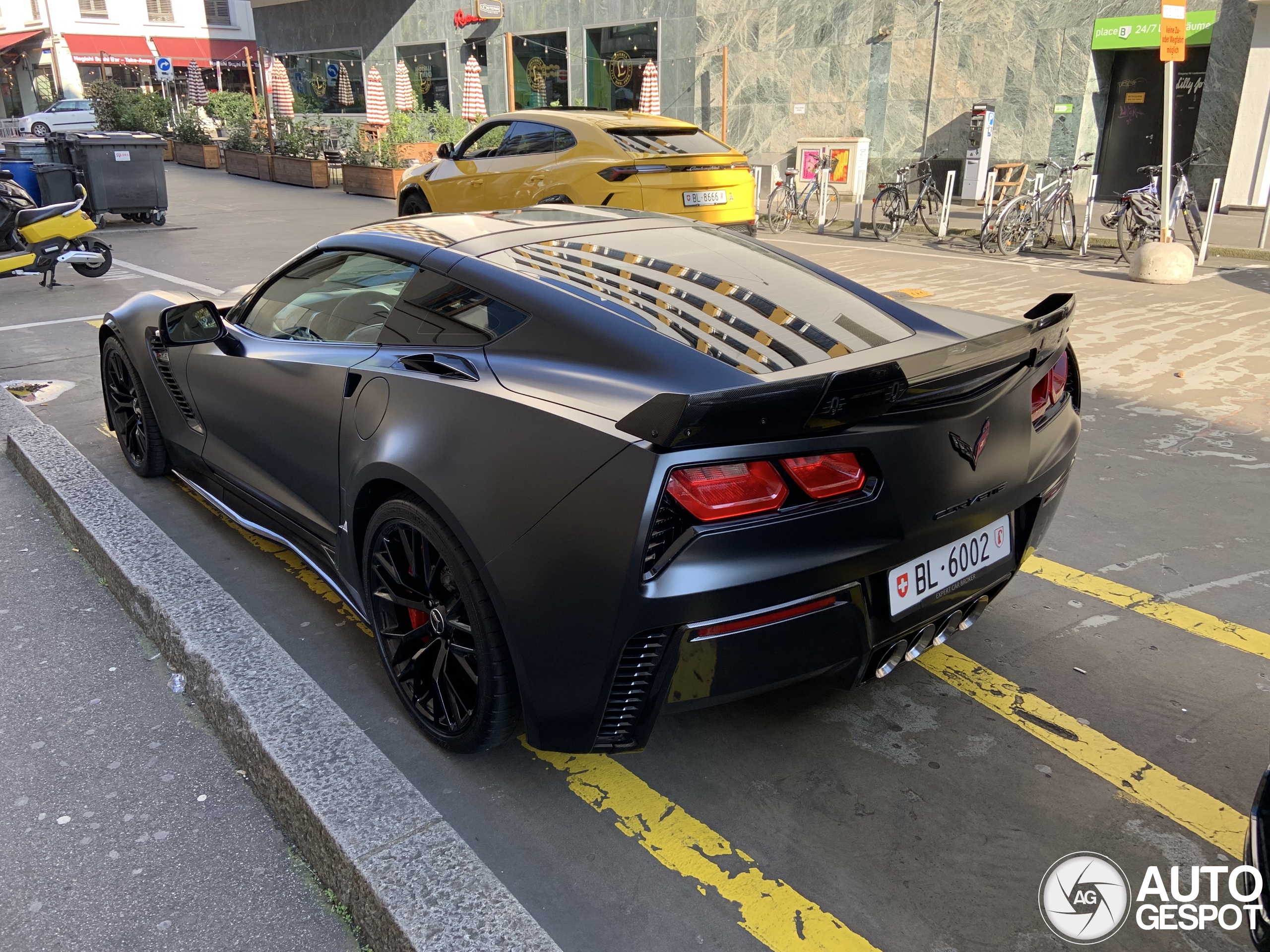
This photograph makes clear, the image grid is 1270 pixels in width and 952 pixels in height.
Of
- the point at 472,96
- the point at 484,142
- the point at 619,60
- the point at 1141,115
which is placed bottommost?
the point at 484,142

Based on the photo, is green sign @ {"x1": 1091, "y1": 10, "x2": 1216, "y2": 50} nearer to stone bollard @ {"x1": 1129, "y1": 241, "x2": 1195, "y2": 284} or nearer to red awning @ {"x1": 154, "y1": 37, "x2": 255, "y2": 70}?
stone bollard @ {"x1": 1129, "y1": 241, "x2": 1195, "y2": 284}

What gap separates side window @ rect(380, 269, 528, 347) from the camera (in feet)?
8.81

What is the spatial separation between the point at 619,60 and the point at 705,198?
16053 millimetres

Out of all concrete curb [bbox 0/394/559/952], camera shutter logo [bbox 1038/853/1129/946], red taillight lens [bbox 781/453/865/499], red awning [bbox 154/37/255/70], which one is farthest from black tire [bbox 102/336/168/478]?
red awning [bbox 154/37/255/70]

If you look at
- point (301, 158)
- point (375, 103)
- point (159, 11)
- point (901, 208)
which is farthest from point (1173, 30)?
point (159, 11)

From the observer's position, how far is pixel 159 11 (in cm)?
5150

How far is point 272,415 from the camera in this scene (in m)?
3.41

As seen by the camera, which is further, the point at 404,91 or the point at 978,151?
the point at 404,91

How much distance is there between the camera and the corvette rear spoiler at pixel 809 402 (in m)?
1.99

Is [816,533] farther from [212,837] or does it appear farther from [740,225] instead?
[740,225]

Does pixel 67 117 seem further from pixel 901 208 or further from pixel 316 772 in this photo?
pixel 316 772

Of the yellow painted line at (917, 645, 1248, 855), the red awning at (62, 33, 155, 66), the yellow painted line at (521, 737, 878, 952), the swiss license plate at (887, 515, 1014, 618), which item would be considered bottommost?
the yellow painted line at (521, 737, 878, 952)

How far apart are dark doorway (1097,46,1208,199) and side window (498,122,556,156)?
11602mm

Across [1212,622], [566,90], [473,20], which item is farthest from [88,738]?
[473,20]
